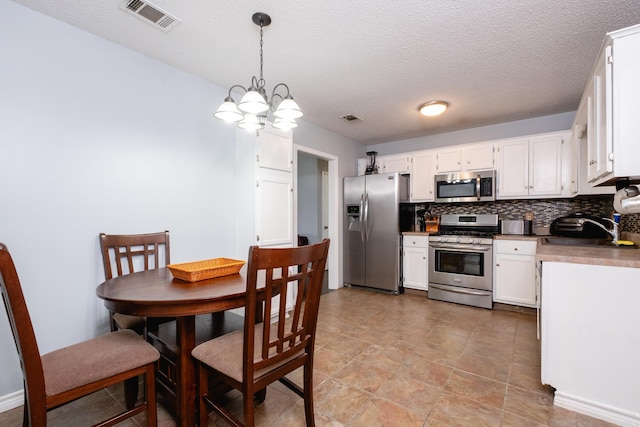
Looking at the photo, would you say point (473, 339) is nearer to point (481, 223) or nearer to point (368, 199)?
point (481, 223)

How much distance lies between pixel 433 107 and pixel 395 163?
134cm

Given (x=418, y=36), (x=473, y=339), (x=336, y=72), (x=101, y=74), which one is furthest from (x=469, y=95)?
(x=101, y=74)

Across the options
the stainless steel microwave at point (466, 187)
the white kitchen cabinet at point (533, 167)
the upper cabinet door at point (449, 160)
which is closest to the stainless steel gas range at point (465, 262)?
the stainless steel microwave at point (466, 187)

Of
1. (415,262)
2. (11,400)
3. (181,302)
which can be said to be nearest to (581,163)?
(415,262)

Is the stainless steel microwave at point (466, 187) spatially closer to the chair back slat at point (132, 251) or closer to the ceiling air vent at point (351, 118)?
the ceiling air vent at point (351, 118)

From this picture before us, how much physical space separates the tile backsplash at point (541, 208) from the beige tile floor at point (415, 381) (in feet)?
4.54

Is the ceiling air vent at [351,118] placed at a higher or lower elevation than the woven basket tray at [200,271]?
higher

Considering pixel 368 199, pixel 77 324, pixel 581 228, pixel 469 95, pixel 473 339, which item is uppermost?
pixel 469 95

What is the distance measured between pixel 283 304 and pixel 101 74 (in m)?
2.22

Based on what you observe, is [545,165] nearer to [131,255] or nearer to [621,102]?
[621,102]

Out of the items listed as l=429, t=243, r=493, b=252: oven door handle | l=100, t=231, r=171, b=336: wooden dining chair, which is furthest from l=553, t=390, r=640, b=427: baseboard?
l=100, t=231, r=171, b=336: wooden dining chair

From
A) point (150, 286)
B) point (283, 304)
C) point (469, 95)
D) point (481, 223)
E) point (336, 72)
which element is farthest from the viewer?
point (481, 223)

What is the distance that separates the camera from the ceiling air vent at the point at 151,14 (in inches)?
69.5

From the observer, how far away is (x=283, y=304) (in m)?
1.25
